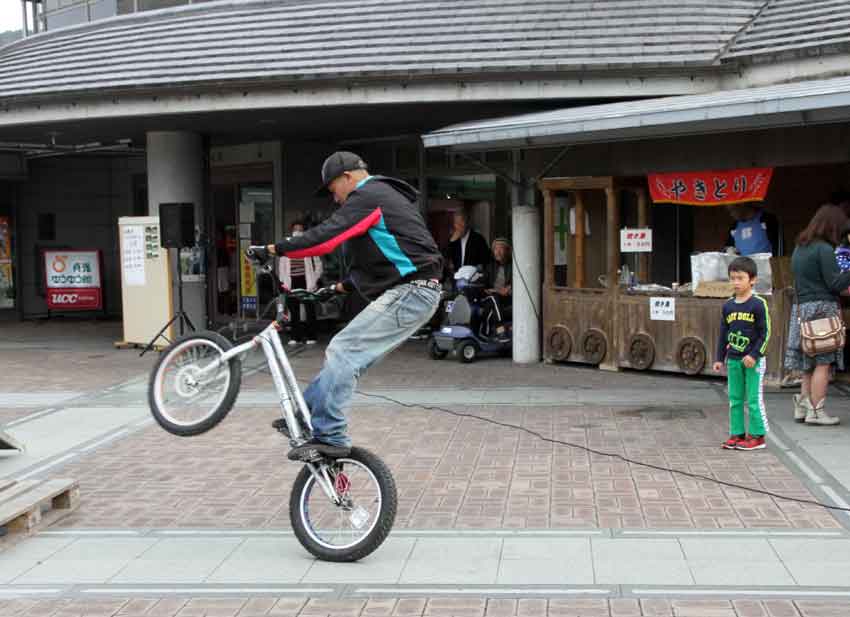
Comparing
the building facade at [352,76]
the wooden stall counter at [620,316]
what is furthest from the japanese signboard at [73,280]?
the wooden stall counter at [620,316]

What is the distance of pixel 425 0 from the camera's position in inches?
607

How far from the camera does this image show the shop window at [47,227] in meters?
23.1

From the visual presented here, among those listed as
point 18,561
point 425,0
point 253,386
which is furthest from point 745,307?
point 425,0

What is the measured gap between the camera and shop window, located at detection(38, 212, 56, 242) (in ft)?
75.9

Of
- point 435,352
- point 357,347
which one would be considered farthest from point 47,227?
point 357,347

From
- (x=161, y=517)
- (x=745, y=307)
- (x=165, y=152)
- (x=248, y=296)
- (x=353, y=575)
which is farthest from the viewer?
(x=248, y=296)

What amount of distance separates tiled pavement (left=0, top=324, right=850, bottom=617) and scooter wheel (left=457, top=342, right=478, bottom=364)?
192 centimetres

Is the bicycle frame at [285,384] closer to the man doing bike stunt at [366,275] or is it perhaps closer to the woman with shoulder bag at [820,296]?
the man doing bike stunt at [366,275]

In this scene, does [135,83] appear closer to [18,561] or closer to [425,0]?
[425,0]

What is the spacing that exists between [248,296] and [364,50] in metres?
7.76

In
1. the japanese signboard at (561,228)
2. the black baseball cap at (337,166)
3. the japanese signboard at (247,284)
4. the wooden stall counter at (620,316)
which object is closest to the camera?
the black baseball cap at (337,166)

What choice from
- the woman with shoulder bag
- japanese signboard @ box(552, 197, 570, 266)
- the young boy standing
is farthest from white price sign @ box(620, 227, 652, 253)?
the young boy standing

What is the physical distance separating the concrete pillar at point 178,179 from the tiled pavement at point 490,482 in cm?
444

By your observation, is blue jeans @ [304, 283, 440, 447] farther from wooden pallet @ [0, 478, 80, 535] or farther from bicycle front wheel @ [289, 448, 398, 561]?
wooden pallet @ [0, 478, 80, 535]
